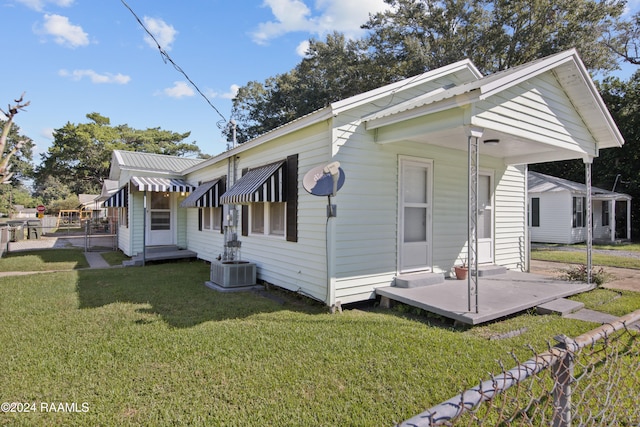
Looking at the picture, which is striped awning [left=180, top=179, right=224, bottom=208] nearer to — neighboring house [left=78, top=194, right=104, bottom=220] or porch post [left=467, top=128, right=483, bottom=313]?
porch post [left=467, top=128, right=483, bottom=313]

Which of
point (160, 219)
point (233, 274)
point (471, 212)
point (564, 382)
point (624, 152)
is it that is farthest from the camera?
point (624, 152)

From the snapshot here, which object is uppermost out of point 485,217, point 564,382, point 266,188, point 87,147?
point 87,147

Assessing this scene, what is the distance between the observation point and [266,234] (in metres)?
7.96

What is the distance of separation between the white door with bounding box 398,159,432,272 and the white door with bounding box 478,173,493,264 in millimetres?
1873

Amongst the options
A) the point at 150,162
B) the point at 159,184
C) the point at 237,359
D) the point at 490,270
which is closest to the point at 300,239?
the point at 237,359

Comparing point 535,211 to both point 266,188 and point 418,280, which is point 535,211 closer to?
point 418,280

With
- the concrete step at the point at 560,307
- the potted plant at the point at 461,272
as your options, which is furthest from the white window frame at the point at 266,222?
the concrete step at the point at 560,307

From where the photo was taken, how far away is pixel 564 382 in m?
1.58

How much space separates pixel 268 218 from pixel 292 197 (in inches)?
50.2

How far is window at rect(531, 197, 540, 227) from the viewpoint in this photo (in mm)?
18234

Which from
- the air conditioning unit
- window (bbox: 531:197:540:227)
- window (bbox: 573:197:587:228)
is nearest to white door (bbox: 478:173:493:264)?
the air conditioning unit

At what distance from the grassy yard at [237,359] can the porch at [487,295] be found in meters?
0.23

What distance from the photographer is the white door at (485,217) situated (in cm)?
815

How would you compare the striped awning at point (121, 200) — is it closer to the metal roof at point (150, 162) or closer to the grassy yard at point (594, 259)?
the metal roof at point (150, 162)
